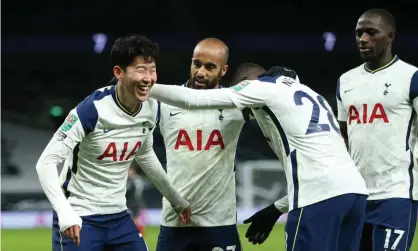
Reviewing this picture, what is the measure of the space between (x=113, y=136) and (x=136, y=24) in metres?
17.6

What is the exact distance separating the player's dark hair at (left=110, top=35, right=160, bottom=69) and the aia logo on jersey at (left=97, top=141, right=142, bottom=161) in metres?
0.49

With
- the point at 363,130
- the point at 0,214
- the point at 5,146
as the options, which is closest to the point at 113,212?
the point at 363,130

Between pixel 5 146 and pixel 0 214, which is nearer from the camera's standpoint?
pixel 0 214

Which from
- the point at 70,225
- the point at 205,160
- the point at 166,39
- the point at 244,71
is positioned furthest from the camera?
the point at 166,39

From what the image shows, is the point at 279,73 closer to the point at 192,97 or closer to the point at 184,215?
the point at 192,97

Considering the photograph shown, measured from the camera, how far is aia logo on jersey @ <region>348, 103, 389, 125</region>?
6.21 m

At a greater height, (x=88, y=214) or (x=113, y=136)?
(x=113, y=136)

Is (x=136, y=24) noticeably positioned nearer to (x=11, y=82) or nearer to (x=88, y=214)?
(x=11, y=82)

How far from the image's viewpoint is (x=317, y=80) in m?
21.4

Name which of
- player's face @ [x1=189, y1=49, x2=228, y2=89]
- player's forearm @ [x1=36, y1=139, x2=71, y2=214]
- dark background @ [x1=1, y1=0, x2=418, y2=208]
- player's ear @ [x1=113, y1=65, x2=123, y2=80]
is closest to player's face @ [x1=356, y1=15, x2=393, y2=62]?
player's face @ [x1=189, y1=49, x2=228, y2=89]

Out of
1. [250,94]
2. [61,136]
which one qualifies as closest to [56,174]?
[61,136]

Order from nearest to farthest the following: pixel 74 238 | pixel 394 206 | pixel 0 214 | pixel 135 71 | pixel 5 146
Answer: pixel 74 238, pixel 135 71, pixel 394 206, pixel 0 214, pixel 5 146

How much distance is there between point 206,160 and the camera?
6.06 metres

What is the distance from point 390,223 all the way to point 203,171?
1361 millimetres
